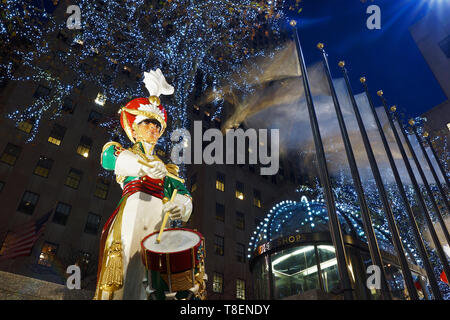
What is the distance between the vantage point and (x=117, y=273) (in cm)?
418

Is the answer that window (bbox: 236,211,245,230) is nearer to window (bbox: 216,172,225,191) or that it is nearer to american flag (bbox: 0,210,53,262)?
Result: window (bbox: 216,172,225,191)

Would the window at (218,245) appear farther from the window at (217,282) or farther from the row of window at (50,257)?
the row of window at (50,257)

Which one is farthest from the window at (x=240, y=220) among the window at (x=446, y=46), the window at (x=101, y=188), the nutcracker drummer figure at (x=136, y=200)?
the window at (x=446, y=46)

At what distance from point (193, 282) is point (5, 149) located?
87.2ft

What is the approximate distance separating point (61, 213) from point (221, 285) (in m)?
15.8

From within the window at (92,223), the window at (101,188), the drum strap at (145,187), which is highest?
the window at (101,188)

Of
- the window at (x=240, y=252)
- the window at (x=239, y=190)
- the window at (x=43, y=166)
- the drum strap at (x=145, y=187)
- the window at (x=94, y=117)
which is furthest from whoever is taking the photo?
the window at (x=239, y=190)

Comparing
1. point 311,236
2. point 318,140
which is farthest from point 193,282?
point 311,236

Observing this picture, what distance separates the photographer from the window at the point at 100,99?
32375 millimetres

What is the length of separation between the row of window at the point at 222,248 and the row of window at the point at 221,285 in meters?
2.08

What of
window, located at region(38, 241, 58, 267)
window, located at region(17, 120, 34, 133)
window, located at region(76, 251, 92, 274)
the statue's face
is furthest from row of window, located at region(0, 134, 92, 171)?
the statue's face

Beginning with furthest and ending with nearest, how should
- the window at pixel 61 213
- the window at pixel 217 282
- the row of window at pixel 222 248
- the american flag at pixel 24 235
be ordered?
the row of window at pixel 222 248 → the window at pixel 217 282 → the window at pixel 61 213 → the american flag at pixel 24 235

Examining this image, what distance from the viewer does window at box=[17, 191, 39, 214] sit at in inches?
928

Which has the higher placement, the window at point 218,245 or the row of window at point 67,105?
the row of window at point 67,105
